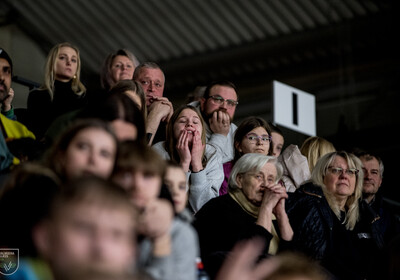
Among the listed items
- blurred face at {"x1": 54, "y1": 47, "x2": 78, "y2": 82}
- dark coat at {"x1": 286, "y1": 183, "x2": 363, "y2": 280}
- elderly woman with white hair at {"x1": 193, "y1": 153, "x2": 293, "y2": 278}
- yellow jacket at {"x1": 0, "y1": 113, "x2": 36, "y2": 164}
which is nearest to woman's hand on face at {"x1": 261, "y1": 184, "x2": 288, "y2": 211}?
elderly woman with white hair at {"x1": 193, "y1": 153, "x2": 293, "y2": 278}

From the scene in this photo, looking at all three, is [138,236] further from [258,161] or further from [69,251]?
[258,161]

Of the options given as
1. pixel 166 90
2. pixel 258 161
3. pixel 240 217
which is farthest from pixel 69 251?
pixel 166 90

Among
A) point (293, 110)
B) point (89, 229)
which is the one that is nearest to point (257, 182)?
point (89, 229)

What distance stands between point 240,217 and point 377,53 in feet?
30.2

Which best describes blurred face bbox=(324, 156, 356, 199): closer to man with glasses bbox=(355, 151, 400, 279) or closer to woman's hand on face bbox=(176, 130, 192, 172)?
man with glasses bbox=(355, 151, 400, 279)

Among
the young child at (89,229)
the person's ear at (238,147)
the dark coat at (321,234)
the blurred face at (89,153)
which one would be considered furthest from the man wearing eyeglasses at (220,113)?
the young child at (89,229)

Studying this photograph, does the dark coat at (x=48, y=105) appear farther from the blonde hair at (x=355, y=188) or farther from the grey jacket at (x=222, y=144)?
the blonde hair at (x=355, y=188)

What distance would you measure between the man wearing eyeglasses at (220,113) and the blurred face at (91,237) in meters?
3.13

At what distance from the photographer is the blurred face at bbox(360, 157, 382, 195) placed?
6160 millimetres

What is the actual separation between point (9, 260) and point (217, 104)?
295 cm

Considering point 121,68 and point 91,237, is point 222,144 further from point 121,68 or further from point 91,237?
point 91,237

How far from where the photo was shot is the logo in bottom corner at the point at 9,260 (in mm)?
2891

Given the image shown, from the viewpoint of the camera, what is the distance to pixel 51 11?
12.7 m

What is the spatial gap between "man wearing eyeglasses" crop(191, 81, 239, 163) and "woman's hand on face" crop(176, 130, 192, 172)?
1.96 feet
